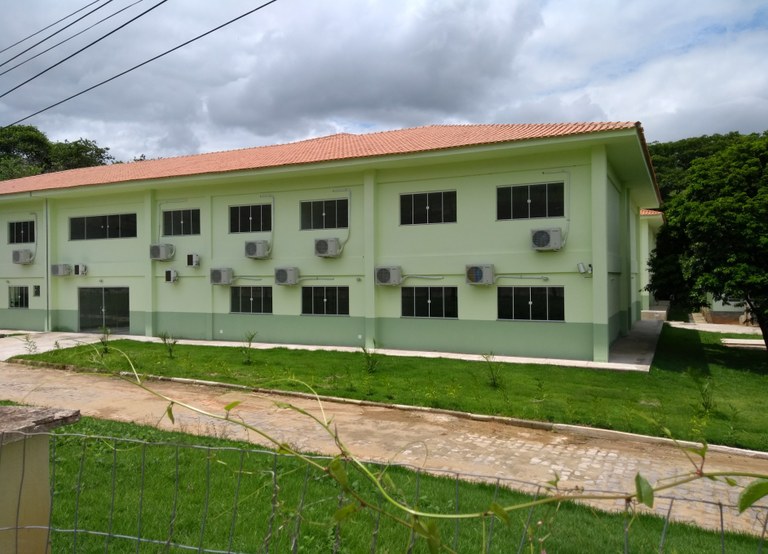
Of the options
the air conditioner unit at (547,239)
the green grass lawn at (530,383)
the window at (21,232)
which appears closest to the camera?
the green grass lawn at (530,383)

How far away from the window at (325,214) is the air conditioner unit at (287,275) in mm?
1452

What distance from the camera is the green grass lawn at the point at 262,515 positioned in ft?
12.3

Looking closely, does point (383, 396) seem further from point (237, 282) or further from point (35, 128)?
point (35, 128)

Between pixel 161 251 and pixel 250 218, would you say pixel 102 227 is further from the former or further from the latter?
pixel 250 218

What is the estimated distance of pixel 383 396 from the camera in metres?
10.1

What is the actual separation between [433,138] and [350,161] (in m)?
3.18

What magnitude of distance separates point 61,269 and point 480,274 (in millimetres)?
16687

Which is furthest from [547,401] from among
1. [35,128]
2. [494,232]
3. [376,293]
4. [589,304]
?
[35,128]

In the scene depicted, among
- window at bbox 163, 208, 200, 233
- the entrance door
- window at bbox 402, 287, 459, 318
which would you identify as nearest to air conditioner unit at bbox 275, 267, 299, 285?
window at bbox 402, 287, 459, 318

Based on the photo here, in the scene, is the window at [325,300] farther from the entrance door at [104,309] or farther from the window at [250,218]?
the entrance door at [104,309]

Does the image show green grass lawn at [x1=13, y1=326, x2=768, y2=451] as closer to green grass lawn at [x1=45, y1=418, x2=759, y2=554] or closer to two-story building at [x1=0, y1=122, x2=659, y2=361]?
two-story building at [x1=0, y1=122, x2=659, y2=361]

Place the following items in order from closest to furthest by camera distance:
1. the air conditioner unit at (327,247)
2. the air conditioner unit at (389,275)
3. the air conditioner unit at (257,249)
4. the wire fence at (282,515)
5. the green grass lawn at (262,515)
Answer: the wire fence at (282,515) → the green grass lawn at (262,515) → the air conditioner unit at (389,275) → the air conditioner unit at (327,247) → the air conditioner unit at (257,249)

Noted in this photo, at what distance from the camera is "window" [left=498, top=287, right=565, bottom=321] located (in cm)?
1422

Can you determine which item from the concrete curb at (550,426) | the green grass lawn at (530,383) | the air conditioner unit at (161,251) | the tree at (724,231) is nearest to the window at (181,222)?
the air conditioner unit at (161,251)
